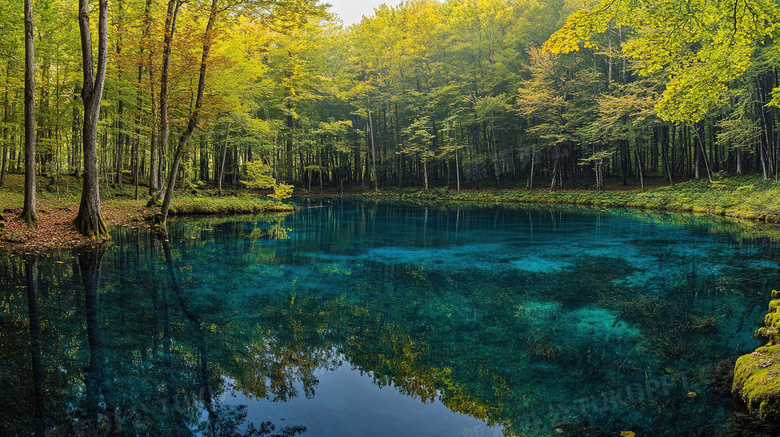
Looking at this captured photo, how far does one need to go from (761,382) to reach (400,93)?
40.0 metres

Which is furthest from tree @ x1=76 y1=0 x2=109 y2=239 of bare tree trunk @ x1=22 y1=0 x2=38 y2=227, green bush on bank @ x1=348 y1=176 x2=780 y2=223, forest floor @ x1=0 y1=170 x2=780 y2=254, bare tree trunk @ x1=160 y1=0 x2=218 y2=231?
green bush on bank @ x1=348 y1=176 x2=780 y2=223

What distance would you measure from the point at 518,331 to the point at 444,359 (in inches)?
55.4

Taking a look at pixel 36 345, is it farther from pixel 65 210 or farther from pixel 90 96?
pixel 65 210

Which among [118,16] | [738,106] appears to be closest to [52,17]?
[118,16]

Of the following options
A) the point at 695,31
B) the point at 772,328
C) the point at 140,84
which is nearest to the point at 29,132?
the point at 140,84

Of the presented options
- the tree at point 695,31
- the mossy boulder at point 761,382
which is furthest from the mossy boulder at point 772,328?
the tree at point 695,31

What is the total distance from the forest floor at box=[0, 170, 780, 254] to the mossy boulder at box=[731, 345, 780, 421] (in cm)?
1248

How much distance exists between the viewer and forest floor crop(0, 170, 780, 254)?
10094 mm

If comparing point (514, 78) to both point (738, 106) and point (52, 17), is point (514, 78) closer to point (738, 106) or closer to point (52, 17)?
point (738, 106)

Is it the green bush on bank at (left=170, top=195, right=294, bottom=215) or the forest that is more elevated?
the forest

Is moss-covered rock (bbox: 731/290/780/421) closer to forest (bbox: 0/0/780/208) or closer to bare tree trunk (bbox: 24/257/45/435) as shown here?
bare tree trunk (bbox: 24/257/45/435)

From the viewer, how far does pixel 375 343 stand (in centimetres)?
497

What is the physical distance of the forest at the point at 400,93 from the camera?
1278 cm

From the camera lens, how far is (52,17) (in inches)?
589
